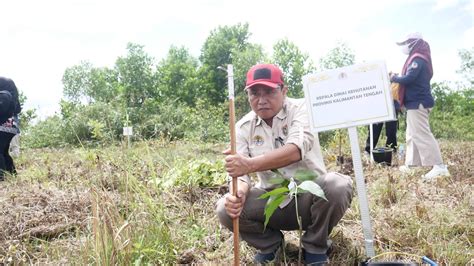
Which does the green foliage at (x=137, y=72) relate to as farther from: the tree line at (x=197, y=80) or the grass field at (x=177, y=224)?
the grass field at (x=177, y=224)

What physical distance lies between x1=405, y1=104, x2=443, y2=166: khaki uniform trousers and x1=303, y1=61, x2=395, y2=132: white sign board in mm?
2585

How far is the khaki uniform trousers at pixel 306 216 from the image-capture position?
2037mm

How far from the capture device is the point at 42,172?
15.1 ft

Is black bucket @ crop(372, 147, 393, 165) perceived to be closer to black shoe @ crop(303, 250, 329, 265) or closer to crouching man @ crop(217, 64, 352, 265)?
crouching man @ crop(217, 64, 352, 265)

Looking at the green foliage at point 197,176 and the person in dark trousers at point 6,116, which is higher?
the person in dark trousers at point 6,116

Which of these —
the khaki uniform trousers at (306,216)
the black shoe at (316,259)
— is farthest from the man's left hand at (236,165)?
the black shoe at (316,259)

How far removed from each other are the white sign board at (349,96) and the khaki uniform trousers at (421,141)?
102 inches

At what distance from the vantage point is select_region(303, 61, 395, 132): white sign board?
1.88m

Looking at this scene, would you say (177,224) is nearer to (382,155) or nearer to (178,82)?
(382,155)

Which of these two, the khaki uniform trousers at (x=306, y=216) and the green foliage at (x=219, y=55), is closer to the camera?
the khaki uniform trousers at (x=306, y=216)

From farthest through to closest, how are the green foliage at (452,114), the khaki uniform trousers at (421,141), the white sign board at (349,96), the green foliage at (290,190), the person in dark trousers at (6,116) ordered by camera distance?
the green foliage at (452,114) → the person in dark trousers at (6,116) → the khaki uniform trousers at (421,141) → the white sign board at (349,96) → the green foliage at (290,190)

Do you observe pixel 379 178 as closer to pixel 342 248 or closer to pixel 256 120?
pixel 342 248

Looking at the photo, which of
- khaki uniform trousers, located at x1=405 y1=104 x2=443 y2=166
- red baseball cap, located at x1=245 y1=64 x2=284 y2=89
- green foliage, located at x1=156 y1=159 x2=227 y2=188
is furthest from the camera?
khaki uniform trousers, located at x1=405 y1=104 x2=443 y2=166

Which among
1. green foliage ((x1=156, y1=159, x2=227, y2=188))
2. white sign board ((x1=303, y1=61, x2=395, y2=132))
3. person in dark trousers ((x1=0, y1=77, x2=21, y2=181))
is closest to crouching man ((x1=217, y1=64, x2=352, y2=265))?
white sign board ((x1=303, y1=61, x2=395, y2=132))
